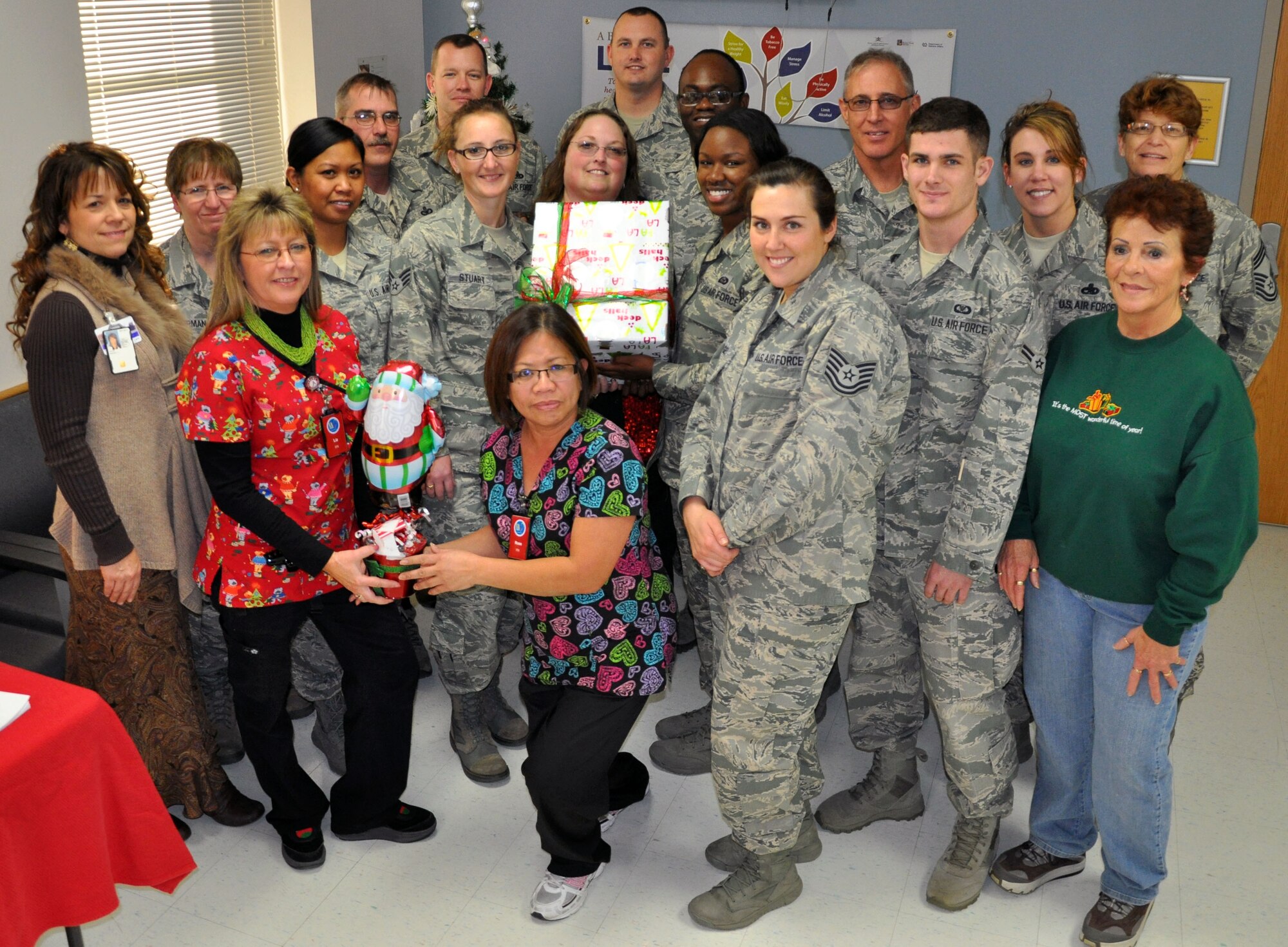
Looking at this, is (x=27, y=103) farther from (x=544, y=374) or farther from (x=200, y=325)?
(x=544, y=374)

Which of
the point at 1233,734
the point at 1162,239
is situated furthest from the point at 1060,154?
the point at 1233,734

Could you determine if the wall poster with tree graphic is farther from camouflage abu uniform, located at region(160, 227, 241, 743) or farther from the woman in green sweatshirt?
the woman in green sweatshirt

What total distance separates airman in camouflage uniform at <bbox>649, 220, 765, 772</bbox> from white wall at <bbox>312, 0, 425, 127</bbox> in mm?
2945

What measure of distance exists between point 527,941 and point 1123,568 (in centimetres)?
158

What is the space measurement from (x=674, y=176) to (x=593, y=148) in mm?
602

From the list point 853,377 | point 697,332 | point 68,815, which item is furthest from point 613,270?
point 68,815

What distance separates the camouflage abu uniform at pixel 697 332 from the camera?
9.77ft

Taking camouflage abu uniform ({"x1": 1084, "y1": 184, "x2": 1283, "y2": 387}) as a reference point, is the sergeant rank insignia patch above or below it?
below

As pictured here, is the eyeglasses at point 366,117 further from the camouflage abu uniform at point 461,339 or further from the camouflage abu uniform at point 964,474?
the camouflage abu uniform at point 964,474

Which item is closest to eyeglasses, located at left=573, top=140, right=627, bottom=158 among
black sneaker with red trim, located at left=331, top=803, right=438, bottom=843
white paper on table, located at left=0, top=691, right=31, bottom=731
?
black sneaker with red trim, located at left=331, top=803, right=438, bottom=843

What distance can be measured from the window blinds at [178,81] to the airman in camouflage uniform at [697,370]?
2631mm

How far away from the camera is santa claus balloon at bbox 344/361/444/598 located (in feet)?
7.82

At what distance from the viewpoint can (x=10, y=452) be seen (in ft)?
10.8

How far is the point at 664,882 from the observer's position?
280 cm
